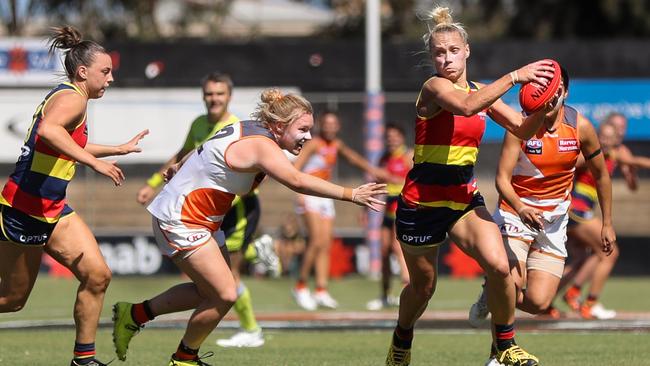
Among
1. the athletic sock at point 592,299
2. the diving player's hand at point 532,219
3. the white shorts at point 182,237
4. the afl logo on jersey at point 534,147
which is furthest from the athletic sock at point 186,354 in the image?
the athletic sock at point 592,299

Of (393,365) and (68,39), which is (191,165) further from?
(393,365)

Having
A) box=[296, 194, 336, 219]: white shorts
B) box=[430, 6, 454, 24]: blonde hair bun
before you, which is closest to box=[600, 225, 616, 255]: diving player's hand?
box=[430, 6, 454, 24]: blonde hair bun

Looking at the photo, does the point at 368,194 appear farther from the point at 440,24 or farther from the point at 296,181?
the point at 440,24

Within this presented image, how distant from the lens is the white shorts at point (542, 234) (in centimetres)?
929

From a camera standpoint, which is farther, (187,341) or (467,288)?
(467,288)

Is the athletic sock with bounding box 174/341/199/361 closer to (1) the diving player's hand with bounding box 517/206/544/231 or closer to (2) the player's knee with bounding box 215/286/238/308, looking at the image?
(2) the player's knee with bounding box 215/286/238/308

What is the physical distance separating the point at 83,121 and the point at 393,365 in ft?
8.34

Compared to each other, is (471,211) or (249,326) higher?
(471,211)

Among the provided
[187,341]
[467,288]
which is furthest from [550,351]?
[467,288]

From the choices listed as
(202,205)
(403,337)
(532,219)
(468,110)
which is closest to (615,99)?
(532,219)

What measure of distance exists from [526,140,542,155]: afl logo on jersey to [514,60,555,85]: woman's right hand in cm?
150

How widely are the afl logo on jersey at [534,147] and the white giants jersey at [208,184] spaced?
91.6 inches

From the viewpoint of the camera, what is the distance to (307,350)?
403 inches

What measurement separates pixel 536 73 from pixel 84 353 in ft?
10.8
